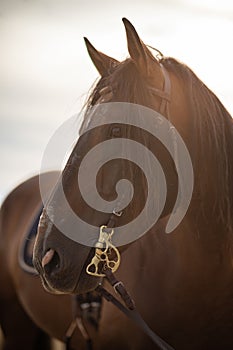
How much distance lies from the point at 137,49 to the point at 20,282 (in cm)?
295

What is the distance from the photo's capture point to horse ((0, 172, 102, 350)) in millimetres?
4570

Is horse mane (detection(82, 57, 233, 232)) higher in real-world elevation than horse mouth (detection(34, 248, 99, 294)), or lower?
higher

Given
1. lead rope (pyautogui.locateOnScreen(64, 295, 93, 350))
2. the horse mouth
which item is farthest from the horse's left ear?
lead rope (pyautogui.locateOnScreen(64, 295, 93, 350))

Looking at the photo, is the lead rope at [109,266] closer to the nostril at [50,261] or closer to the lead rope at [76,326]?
the nostril at [50,261]

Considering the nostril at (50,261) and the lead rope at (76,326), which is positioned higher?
the nostril at (50,261)

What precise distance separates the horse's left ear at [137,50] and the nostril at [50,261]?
0.84 m

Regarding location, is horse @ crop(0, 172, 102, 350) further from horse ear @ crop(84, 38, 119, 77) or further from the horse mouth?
horse ear @ crop(84, 38, 119, 77)

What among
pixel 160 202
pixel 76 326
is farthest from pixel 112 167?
pixel 76 326

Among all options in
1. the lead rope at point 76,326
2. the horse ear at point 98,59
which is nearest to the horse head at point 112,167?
the horse ear at point 98,59

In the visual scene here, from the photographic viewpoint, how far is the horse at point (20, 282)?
4.57 meters

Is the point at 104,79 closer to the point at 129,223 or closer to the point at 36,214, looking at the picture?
the point at 129,223

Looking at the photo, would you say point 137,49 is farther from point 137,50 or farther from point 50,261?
point 50,261

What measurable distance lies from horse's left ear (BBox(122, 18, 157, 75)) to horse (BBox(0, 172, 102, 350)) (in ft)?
7.44

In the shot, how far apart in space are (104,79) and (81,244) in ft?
2.35
